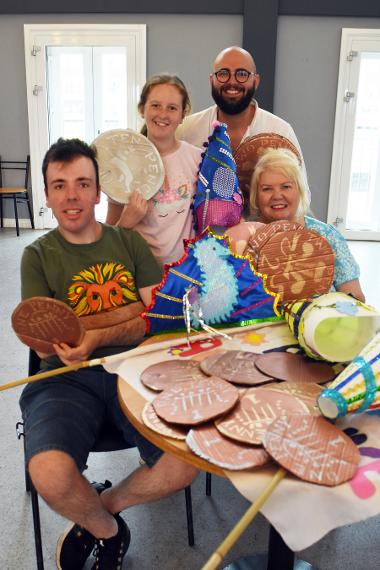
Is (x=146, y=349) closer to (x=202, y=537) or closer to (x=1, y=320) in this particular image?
(x=202, y=537)

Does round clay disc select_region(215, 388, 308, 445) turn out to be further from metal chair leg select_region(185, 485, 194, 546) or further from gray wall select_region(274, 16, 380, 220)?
gray wall select_region(274, 16, 380, 220)

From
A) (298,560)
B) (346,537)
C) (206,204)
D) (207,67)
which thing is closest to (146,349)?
(206,204)

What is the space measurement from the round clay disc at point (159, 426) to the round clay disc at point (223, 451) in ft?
0.08

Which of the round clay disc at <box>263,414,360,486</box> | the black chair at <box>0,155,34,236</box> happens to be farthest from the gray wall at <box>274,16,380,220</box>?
the round clay disc at <box>263,414,360,486</box>

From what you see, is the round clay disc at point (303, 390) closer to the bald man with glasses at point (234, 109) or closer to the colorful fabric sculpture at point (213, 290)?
the colorful fabric sculpture at point (213, 290)

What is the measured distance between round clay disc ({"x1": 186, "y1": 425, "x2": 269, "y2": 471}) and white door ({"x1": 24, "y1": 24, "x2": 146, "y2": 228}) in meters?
5.63

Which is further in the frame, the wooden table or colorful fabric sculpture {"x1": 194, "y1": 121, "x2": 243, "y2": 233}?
colorful fabric sculpture {"x1": 194, "y1": 121, "x2": 243, "y2": 233}

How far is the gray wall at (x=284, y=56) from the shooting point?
5.88 metres

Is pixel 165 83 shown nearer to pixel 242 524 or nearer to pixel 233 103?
pixel 233 103

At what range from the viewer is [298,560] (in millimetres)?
1601

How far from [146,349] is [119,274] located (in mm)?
375

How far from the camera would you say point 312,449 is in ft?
2.96

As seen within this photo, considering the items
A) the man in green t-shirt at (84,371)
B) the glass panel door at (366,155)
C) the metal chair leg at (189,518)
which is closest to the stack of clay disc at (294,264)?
the man in green t-shirt at (84,371)

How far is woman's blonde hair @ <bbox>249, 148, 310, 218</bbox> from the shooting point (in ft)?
6.11
